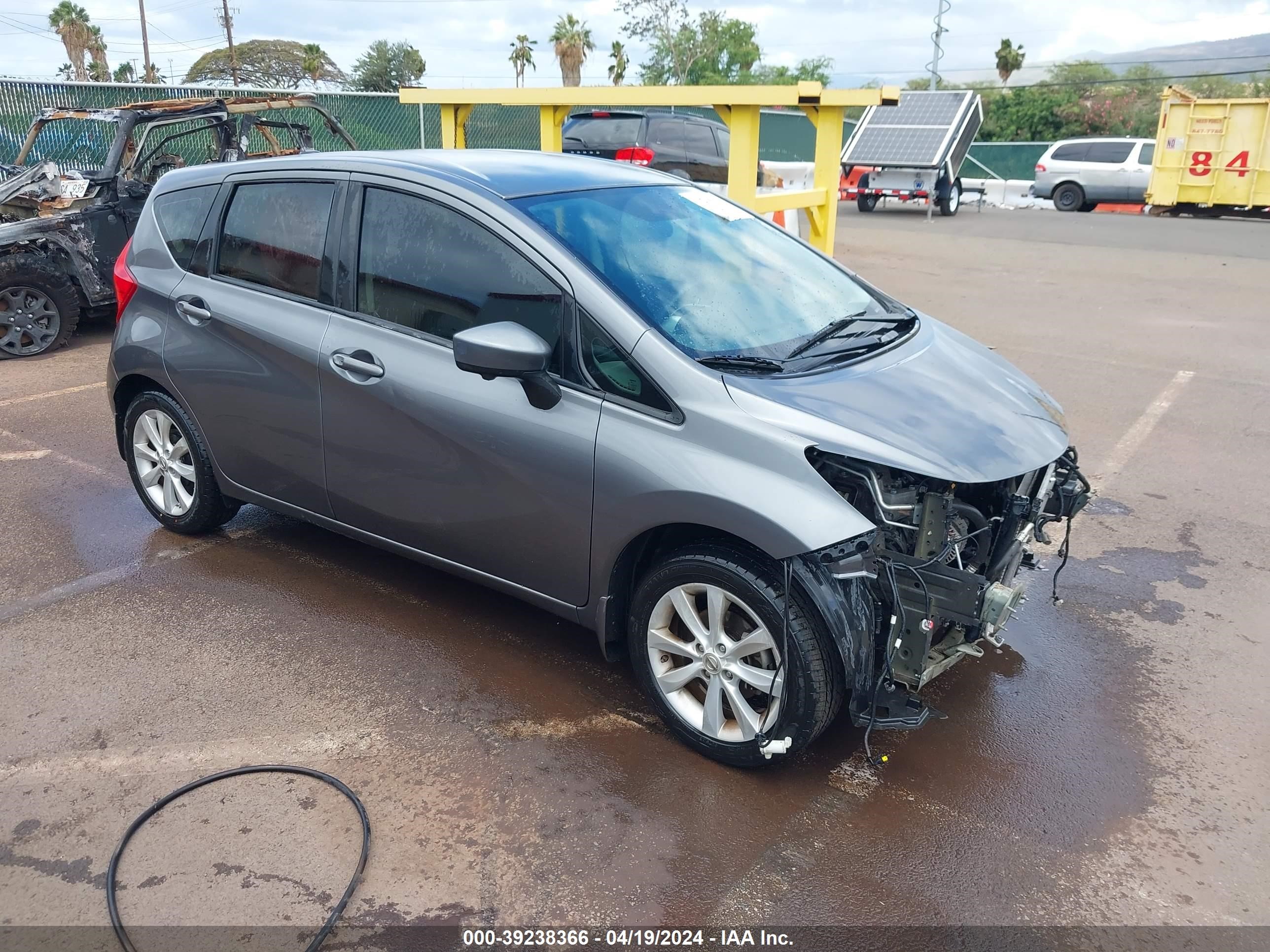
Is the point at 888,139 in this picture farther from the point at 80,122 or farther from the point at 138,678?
the point at 138,678

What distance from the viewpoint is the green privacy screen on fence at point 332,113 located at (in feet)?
39.8

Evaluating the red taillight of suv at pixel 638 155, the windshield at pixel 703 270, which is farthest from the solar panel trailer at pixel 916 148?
the windshield at pixel 703 270

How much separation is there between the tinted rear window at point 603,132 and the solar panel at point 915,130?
971 centimetres

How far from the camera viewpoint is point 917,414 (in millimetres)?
3324

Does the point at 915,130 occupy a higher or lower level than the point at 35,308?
higher

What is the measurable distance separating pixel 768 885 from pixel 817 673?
60cm

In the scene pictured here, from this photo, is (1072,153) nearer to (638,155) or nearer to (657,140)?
(657,140)

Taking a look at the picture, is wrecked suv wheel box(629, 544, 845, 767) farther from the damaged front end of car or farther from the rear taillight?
the rear taillight

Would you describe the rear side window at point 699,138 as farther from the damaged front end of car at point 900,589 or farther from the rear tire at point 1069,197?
the rear tire at point 1069,197

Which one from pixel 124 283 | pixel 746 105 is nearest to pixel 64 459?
pixel 124 283

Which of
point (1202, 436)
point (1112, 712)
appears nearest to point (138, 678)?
point (1112, 712)

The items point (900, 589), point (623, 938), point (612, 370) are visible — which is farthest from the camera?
point (612, 370)

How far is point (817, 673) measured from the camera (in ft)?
10.1

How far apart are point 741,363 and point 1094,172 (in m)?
24.3
